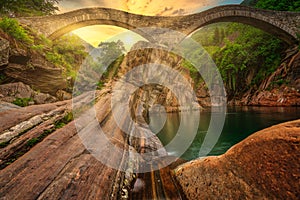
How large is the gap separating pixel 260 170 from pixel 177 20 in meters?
17.6

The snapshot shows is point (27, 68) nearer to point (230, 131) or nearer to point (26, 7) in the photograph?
point (230, 131)

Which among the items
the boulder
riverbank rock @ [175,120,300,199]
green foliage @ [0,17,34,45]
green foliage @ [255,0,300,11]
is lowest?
riverbank rock @ [175,120,300,199]

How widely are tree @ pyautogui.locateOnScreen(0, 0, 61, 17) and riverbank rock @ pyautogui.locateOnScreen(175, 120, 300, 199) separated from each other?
51.2 feet

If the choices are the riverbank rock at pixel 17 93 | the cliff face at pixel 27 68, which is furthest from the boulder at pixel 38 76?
the riverbank rock at pixel 17 93

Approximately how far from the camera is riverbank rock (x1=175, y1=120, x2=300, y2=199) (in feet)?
3.33

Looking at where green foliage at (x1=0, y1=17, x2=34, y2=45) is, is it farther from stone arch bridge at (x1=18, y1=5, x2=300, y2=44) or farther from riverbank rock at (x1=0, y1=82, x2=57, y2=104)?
stone arch bridge at (x1=18, y1=5, x2=300, y2=44)

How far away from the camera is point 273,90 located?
1427 cm

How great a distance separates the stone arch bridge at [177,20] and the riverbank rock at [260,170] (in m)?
16.4

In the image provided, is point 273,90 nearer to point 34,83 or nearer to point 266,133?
point 266,133

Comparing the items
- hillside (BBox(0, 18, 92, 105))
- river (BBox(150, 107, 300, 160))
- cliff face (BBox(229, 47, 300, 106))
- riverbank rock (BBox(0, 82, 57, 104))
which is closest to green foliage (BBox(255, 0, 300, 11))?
cliff face (BBox(229, 47, 300, 106))

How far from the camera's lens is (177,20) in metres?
15.7

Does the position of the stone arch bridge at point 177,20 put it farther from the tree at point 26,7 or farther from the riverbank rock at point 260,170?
the riverbank rock at point 260,170

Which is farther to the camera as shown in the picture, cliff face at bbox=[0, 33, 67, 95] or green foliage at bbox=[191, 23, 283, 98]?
green foliage at bbox=[191, 23, 283, 98]

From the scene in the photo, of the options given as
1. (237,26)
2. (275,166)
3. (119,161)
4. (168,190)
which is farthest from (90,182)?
(237,26)
